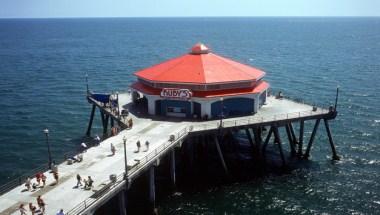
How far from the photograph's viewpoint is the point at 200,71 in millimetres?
57688

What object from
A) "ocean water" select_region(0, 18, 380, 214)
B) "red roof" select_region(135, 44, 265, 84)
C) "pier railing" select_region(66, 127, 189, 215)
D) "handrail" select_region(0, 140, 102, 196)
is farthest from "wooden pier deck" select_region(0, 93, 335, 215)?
"handrail" select_region(0, 140, 102, 196)

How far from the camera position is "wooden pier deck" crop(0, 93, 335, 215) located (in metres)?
34.0

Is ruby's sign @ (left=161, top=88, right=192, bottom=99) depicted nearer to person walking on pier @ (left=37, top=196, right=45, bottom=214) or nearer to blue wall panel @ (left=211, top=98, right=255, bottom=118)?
blue wall panel @ (left=211, top=98, right=255, bottom=118)

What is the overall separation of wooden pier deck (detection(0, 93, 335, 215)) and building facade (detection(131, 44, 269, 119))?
172 cm

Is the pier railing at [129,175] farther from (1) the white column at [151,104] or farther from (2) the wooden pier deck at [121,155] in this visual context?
(1) the white column at [151,104]

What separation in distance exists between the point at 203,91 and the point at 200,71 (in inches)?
159

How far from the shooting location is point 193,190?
4856 cm

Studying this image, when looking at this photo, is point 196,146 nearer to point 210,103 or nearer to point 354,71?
point 210,103

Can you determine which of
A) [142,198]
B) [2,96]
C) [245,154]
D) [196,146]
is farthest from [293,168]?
[2,96]

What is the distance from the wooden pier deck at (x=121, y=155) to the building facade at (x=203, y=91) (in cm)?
172

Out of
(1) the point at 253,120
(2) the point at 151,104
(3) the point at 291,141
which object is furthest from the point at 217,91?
(3) the point at 291,141

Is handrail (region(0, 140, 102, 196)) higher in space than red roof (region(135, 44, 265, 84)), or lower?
lower

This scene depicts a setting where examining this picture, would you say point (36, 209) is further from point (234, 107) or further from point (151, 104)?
point (234, 107)

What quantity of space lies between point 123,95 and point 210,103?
62.9ft
